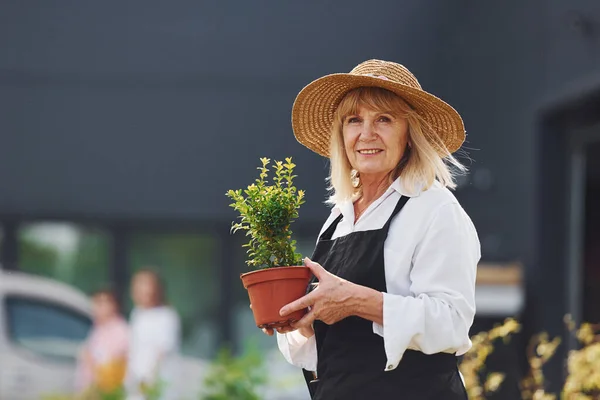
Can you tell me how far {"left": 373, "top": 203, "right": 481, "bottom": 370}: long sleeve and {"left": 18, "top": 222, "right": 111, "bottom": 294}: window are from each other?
7.46 metres

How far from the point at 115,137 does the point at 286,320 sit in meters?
7.70

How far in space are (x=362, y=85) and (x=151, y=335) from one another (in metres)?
6.86

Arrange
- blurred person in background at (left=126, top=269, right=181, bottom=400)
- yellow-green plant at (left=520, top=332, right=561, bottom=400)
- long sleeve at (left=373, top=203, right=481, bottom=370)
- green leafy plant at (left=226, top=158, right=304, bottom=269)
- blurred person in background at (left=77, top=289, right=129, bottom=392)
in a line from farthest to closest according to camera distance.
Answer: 1. blurred person in background at (left=77, top=289, right=129, bottom=392)
2. blurred person in background at (left=126, top=269, right=181, bottom=400)
3. yellow-green plant at (left=520, top=332, right=561, bottom=400)
4. green leafy plant at (left=226, top=158, right=304, bottom=269)
5. long sleeve at (left=373, top=203, right=481, bottom=370)

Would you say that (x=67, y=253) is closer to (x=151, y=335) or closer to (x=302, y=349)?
(x=151, y=335)

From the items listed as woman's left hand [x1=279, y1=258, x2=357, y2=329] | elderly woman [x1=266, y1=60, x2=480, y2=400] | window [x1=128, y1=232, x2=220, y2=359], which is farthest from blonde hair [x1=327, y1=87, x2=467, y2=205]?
window [x1=128, y1=232, x2=220, y2=359]

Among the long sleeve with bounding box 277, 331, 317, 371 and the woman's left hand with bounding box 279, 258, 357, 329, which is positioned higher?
the woman's left hand with bounding box 279, 258, 357, 329

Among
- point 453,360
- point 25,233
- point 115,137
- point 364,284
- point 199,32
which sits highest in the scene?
point 199,32

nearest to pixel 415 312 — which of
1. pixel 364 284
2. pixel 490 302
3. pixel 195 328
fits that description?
pixel 364 284

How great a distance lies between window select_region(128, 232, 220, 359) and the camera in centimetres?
983

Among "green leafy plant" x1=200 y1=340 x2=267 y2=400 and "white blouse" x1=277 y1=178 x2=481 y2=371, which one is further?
"green leafy plant" x1=200 y1=340 x2=267 y2=400

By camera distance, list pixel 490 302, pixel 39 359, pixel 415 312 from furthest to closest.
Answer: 1. pixel 39 359
2. pixel 490 302
3. pixel 415 312

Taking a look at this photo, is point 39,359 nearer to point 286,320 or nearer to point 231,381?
point 231,381

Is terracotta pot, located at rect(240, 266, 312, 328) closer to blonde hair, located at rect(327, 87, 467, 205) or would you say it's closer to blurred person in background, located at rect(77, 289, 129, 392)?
blonde hair, located at rect(327, 87, 467, 205)

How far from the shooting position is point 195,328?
32.3 ft
